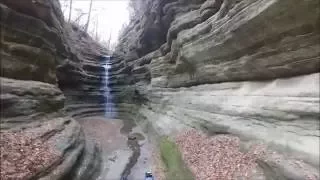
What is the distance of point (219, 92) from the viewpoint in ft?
37.9

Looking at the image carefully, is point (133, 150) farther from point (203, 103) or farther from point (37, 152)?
point (37, 152)

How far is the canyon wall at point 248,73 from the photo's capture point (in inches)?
270

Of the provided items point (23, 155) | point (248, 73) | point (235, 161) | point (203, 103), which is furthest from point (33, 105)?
point (248, 73)

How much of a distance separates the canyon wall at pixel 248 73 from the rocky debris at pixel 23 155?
623 centimetres

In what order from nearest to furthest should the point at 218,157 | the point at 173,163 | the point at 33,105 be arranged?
1. the point at 218,157
2. the point at 33,105
3. the point at 173,163

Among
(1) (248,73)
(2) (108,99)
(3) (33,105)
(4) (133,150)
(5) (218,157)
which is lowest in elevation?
(4) (133,150)

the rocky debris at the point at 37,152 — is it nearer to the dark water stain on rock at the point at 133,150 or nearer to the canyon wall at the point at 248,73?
the dark water stain on rock at the point at 133,150

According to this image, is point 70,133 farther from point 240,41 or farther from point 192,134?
point 240,41

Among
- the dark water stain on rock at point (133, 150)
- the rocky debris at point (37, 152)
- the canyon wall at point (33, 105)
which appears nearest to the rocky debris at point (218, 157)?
the dark water stain on rock at point (133, 150)

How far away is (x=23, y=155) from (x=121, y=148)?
8.99m

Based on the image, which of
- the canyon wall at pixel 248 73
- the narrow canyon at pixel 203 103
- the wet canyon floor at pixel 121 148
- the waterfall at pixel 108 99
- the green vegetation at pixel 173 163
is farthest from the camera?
the waterfall at pixel 108 99

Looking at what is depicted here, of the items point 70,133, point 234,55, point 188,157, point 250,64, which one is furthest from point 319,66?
point 70,133

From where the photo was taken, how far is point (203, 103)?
40.9 feet

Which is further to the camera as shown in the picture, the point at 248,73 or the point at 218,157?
the point at 248,73
